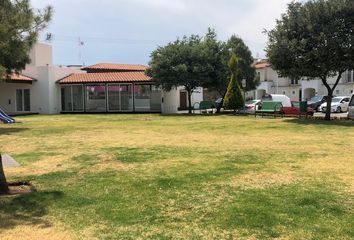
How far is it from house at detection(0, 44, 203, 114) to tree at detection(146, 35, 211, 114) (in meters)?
3.75

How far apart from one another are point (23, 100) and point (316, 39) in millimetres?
28003

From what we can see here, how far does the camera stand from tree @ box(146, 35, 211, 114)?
3550 cm

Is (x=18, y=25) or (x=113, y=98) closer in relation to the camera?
(x=18, y=25)

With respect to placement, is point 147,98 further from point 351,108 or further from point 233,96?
point 351,108

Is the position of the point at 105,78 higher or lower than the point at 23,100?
higher

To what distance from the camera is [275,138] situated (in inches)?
640

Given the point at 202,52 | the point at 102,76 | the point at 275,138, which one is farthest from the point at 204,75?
the point at 275,138

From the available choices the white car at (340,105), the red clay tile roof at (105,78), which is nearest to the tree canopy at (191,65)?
the red clay tile roof at (105,78)

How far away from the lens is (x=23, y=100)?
42188 mm

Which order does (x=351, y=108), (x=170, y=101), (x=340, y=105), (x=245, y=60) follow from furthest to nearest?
(x=245, y=60) < (x=170, y=101) < (x=340, y=105) < (x=351, y=108)

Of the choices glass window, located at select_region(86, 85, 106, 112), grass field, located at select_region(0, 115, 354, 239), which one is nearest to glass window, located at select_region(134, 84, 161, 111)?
glass window, located at select_region(86, 85, 106, 112)

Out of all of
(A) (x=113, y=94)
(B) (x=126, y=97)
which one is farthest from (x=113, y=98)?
(B) (x=126, y=97)

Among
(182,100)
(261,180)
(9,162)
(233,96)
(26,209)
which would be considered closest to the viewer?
(26,209)

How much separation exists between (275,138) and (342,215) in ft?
33.1
